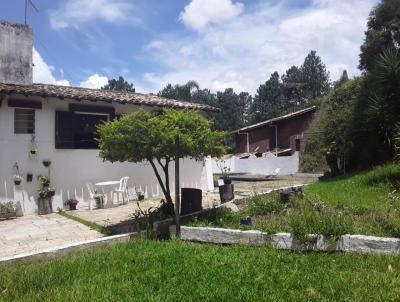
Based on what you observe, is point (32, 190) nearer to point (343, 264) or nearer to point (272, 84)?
point (343, 264)

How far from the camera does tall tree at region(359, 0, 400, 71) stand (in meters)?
21.6

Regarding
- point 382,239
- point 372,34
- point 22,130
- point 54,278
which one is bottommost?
point 54,278

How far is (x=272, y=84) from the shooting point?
68625 millimetres

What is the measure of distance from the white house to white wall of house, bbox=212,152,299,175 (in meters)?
13.5

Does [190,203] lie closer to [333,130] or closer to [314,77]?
[333,130]

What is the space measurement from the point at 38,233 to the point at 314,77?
67.4 m

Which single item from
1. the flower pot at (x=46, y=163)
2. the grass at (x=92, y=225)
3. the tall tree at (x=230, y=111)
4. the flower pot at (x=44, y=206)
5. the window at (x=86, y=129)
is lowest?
the grass at (x=92, y=225)

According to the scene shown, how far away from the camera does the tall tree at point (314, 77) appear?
69.6m

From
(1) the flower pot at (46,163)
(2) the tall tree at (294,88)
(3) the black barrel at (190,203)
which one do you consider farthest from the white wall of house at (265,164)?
(2) the tall tree at (294,88)

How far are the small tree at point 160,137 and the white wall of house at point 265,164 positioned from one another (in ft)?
59.6

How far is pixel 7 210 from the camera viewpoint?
36.7 feet

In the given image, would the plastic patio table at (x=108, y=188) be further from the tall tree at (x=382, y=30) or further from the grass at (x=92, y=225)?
the tall tree at (x=382, y=30)

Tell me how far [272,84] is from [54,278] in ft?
218

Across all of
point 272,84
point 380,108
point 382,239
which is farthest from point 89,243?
point 272,84
